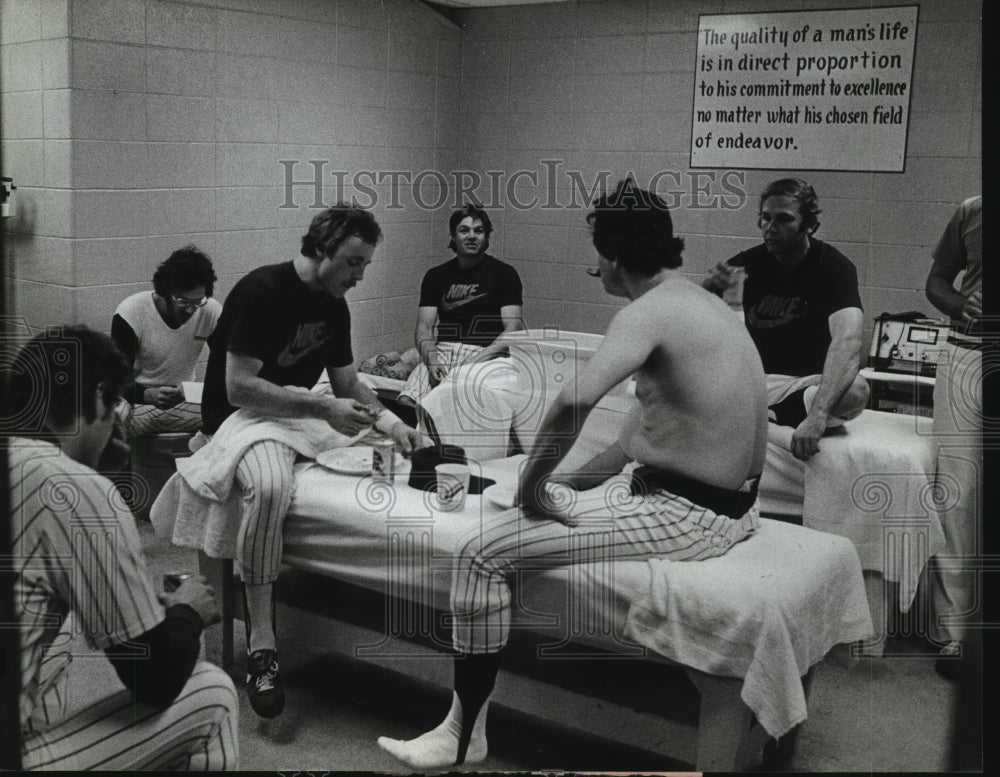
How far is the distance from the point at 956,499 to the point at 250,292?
146cm

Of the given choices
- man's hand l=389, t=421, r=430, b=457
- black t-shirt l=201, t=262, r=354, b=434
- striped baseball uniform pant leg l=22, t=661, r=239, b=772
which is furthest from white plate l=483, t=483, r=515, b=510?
striped baseball uniform pant leg l=22, t=661, r=239, b=772

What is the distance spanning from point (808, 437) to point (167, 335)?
131cm

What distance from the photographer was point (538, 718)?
7.79 feet

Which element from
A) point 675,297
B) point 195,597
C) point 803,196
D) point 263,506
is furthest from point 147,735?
point 803,196

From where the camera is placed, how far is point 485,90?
7.50ft

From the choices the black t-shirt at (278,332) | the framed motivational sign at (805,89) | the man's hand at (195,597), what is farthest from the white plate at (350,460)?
the framed motivational sign at (805,89)

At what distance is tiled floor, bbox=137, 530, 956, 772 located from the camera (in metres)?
2.23

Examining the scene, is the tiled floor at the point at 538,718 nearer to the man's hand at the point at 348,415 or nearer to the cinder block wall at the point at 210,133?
the man's hand at the point at 348,415

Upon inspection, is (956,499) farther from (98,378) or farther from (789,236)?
(98,378)

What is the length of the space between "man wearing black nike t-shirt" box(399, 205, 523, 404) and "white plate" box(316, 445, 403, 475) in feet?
0.72

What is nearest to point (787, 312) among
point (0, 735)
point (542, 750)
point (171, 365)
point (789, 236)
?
point (789, 236)

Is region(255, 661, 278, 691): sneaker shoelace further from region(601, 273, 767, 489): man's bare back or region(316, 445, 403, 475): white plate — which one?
region(601, 273, 767, 489): man's bare back

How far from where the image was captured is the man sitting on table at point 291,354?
2287 millimetres

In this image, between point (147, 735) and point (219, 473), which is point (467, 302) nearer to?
point (219, 473)
